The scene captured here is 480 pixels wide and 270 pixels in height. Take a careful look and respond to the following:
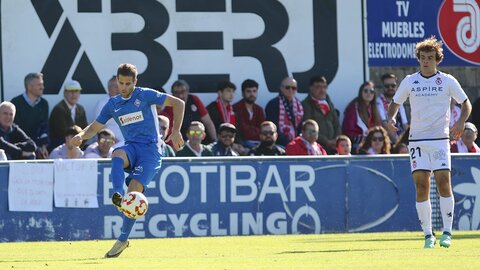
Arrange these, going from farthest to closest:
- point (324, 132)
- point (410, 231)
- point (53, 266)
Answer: point (324, 132), point (410, 231), point (53, 266)

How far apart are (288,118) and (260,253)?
26.3 feet

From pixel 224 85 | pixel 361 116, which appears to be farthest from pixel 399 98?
pixel 361 116

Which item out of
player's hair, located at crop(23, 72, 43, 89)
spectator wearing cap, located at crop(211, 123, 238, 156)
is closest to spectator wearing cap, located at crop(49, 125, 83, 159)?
player's hair, located at crop(23, 72, 43, 89)

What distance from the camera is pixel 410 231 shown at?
18672 mm

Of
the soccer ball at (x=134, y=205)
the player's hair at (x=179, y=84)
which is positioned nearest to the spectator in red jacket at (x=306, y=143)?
the player's hair at (x=179, y=84)

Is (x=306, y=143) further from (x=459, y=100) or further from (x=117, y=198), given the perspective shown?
(x=117, y=198)

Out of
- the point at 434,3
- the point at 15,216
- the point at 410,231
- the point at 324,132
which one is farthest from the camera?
the point at 434,3

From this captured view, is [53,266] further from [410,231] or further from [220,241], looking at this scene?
[410,231]

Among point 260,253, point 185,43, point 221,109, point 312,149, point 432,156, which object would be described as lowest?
point 260,253

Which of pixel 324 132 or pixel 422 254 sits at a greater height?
pixel 324 132

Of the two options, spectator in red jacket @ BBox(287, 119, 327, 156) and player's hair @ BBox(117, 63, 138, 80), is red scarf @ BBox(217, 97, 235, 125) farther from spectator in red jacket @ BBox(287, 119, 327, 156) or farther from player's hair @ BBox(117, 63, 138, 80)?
player's hair @ BBox(117, 63, 138, 80)

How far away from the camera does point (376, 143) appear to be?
66.5 ft

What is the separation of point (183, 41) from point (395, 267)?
11.4 metres

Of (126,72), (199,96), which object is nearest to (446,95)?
(126,72)
